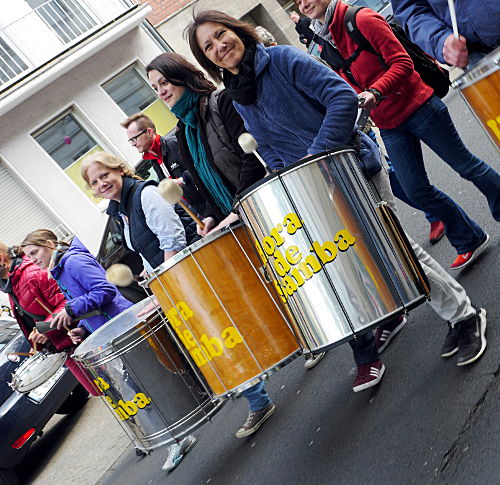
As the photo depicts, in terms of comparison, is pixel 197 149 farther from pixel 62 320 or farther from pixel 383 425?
pixel 383 425

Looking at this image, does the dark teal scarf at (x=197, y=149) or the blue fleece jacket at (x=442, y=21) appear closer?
the blue fleece jacket at (x=442, y=21)

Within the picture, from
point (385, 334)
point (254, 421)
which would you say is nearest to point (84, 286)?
point (254, 421)

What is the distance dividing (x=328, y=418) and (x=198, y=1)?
18.6 metres

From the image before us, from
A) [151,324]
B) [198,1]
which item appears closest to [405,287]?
[151,324]

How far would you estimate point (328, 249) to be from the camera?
2.69m

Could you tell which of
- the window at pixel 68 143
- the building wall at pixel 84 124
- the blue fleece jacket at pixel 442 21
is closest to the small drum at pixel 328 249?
the blue fleece jacket at pixel 442 21

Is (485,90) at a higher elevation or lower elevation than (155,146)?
lower

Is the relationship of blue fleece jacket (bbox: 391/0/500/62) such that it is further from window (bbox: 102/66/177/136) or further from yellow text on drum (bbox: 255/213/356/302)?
window (bbox: 102/66/177/136)

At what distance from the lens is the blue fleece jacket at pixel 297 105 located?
299 cm

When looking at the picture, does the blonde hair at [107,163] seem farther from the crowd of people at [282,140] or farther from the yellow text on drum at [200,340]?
the yellow text on drum at [200,340]

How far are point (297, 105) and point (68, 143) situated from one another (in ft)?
49.3

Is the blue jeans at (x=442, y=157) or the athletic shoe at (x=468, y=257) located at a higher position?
the blue jeans at (x=442, y=157)

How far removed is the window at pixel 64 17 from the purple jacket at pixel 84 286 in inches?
573

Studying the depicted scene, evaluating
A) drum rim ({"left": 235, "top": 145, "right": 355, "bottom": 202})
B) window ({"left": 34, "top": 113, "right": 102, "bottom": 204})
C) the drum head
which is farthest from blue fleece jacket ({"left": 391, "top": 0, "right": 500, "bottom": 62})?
window ({"left": 34, "top": 113, "right": 102, "bottom": 204})
